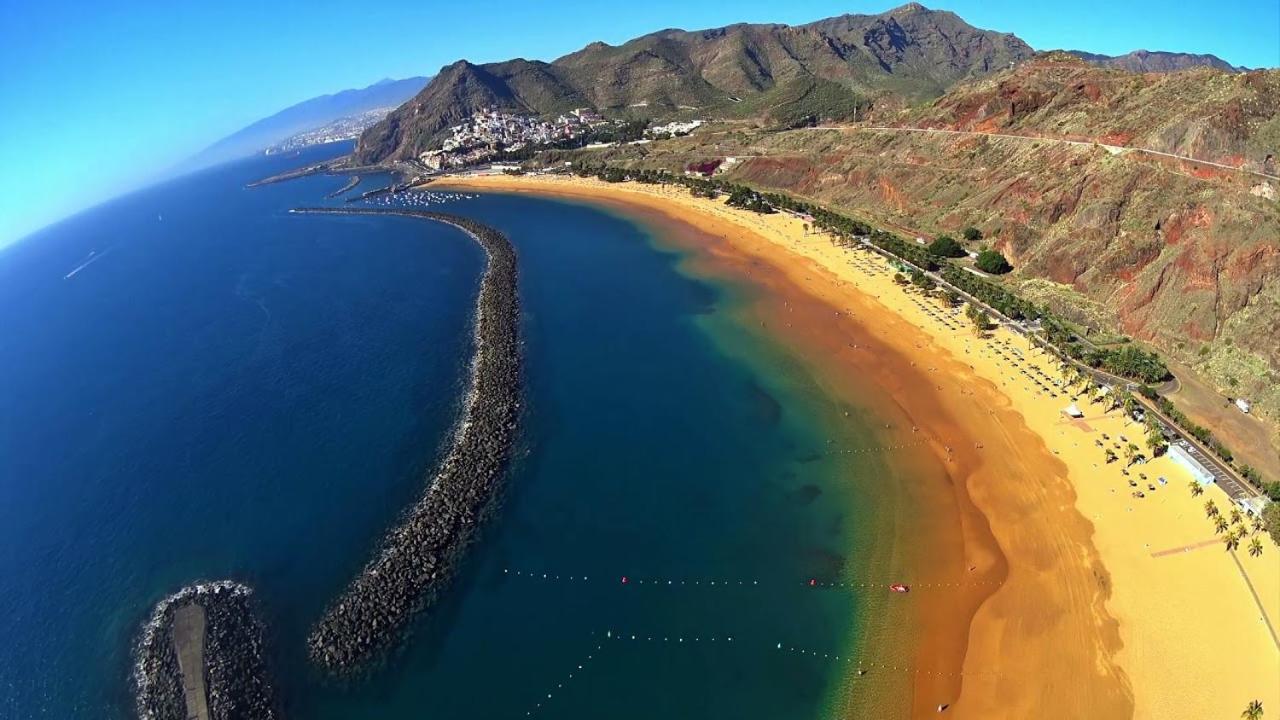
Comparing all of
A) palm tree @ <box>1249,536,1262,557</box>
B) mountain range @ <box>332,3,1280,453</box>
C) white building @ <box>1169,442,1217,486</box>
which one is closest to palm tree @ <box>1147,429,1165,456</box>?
white building @ <box>1169,442,1217,486</box>

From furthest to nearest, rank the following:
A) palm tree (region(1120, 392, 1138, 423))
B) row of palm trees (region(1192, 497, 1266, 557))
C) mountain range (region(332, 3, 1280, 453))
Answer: mountain range (region(332, 3, 1280, 453)) < palm tree (region(1120, 392, 1138, 423)) < row of palm trees (region(1192, 497, 1266, 557))

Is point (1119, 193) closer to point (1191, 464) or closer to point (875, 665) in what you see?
point (1191, 464)

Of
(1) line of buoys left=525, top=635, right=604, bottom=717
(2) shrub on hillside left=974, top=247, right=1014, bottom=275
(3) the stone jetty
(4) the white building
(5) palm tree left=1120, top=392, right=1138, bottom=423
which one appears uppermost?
(2) shrub on hillside left=974, top=247, right=1014, bottom=275

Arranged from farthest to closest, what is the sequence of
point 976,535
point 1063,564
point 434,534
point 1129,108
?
point 1129,108, point 434,534, point 976,535, point 1063,564

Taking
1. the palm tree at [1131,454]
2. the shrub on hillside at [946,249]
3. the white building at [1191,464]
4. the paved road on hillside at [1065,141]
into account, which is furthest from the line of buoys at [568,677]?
the paved road on hillside at [1065,141]

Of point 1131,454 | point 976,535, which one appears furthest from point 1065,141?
point 976,535

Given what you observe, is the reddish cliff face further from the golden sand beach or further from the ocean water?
the ocean water
